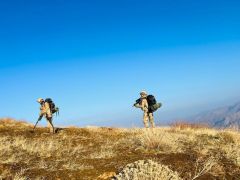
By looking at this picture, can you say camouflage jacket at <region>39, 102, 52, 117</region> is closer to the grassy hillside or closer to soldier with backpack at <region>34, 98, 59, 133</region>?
soldier with backpack at <region>34, 98, 59, 133</region>

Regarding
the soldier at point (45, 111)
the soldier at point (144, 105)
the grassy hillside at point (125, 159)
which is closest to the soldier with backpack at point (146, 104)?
the soldier at point (144, 105)

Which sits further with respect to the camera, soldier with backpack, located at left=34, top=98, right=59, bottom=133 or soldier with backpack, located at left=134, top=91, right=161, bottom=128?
soldier with backpack, located at left=34, top=98, right=59, bottom=133

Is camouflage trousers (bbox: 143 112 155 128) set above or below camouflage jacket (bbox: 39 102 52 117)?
→ below

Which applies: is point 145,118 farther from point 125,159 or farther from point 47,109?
point 125,159

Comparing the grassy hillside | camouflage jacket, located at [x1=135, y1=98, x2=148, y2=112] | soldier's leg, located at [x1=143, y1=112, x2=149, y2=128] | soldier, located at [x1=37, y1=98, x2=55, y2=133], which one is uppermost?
soldier, located at [x1=37, y1=98, x2=55, y2=133]

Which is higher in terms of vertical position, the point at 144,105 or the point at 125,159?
the point at 144,105

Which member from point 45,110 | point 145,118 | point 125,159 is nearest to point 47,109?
point 45,110

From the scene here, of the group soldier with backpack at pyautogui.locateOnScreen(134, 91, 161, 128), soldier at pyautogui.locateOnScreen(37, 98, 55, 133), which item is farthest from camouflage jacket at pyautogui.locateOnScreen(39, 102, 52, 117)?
soldier with backpack at pyautogui.locateOnScreen(134, 91, 161, 128)

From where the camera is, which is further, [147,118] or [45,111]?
[45,111]

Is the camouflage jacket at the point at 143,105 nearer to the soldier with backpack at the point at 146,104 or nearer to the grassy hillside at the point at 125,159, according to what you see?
the soldier with backpack at the point at 146,104

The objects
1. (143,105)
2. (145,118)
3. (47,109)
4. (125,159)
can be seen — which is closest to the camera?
(125,159)

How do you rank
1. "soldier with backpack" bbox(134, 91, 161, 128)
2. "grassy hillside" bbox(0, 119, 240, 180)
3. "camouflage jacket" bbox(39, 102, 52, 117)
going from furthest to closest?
1. "camouflage jacket" bbox(39, 102, 52, 117)
2. "soldier with backpack" bbox(134, 91, 161, 128)
3. "grassy hillside" bbox(0, 119, 240, 180)

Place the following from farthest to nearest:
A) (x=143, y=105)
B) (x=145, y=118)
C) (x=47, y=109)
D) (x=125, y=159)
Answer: (x=47, y=109)
(x=145, y=118)
(x=143, y=105)
(x=125, y=159)

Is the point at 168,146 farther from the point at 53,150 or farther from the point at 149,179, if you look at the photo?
the point at 149,179
